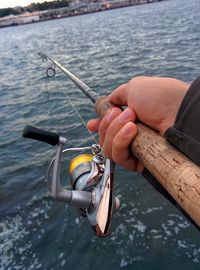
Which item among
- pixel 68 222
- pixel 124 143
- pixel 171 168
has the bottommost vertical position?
pixel 68 222

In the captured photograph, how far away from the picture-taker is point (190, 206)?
103 cm

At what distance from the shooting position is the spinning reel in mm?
2114

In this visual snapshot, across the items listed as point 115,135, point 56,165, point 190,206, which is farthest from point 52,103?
point 190,206

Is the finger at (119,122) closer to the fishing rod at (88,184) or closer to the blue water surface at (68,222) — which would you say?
the fishing rod at (88,184)

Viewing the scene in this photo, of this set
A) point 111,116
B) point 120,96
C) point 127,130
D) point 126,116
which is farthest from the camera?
point 120,96

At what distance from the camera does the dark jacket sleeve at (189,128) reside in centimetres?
117

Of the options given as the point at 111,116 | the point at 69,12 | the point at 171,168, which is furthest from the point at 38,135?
the point at 69,12

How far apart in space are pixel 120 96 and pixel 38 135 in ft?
2.27

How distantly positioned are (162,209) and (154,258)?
3.14ft

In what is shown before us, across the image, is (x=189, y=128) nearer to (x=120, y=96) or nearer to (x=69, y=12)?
(x=120, y=96)

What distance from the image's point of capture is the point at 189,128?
122cm

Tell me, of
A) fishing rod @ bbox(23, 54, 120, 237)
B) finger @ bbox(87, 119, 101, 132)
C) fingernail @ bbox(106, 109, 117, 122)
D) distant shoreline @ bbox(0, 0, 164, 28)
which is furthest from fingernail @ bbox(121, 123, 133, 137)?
distant shoreline @ bbox(0, 0, 164, 28)

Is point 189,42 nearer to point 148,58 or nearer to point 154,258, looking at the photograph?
point 148,58

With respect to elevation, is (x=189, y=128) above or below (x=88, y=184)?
above
